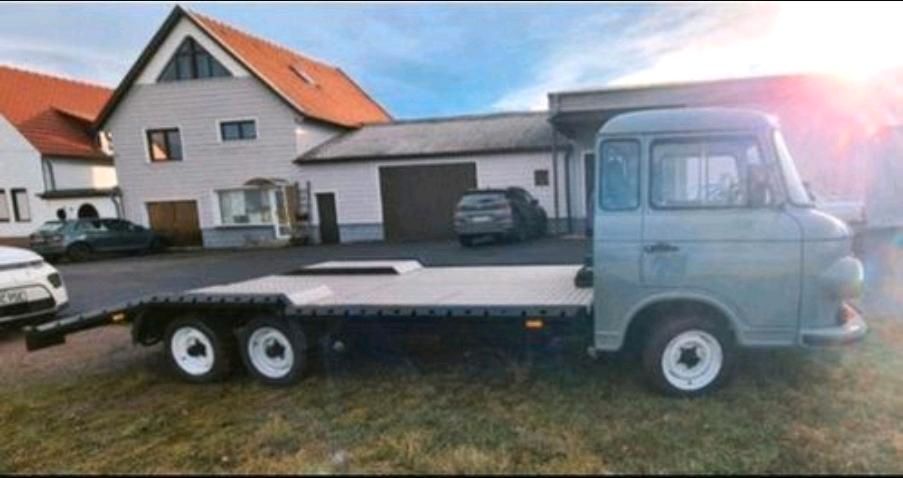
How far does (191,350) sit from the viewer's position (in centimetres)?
617

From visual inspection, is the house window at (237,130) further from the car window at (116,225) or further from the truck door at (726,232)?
the truck door at (726,232)

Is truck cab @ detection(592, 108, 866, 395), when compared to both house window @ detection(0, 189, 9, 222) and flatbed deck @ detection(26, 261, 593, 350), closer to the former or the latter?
flatbed deck @ detection(26, 261, 593, 350)

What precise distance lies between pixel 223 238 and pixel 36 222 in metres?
9.14

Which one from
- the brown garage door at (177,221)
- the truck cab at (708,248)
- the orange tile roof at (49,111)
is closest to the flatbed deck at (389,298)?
the truck cab at (708,248)

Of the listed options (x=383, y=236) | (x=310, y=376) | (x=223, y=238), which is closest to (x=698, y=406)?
(x=310, y=376)

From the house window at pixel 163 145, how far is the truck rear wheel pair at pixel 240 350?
67.6 feet

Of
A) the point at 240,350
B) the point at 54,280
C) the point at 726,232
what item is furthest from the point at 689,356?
the point at 54,280

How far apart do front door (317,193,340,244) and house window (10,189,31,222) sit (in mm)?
13657

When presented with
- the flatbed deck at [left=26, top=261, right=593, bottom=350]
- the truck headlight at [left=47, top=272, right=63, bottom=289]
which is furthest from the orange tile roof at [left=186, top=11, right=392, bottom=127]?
the flatbed deck at [left=26, top=261, right=593, bottom=350]

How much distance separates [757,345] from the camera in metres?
4.80

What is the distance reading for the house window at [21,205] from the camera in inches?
1043

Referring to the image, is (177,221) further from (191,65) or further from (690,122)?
(690,122)

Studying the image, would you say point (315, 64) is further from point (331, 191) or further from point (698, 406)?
point (698, 406)

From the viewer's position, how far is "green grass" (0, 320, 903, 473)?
13.3 ft
